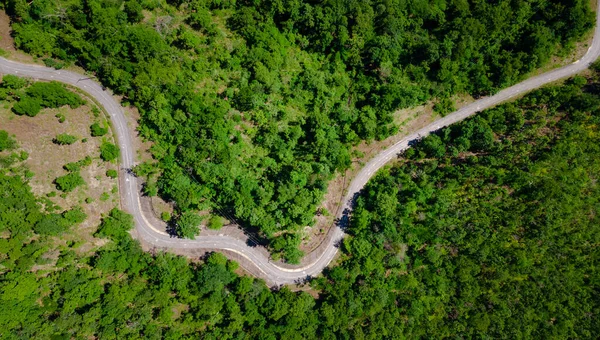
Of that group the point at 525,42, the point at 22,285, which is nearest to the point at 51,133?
the point at 22,285

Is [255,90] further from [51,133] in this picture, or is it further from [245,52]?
[51,133]

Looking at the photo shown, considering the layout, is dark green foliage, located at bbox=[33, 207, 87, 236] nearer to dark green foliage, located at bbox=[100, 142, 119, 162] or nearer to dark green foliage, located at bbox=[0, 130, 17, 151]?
dark green foliage, located at bbox=[100, 142, 119, 162]

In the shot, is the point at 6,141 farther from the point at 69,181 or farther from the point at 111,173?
the point at 111,173

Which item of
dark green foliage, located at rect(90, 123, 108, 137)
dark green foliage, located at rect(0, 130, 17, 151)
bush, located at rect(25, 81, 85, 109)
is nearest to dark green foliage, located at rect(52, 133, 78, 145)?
dark green foliage, located at rect(90, 123, 108, 137)

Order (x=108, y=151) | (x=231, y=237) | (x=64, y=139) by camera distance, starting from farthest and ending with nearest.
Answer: (x=231, y=237)
(x=108, y=151)
(x=64, y=139)

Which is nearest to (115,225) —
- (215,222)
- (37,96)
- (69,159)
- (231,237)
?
(69,159)

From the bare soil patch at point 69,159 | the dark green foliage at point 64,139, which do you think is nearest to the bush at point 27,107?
the bare soil patch at point 69,159
